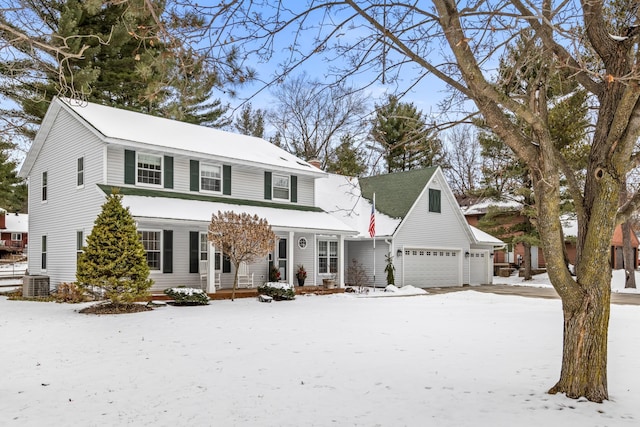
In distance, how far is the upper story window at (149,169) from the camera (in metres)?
18.3

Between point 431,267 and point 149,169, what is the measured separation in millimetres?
14492

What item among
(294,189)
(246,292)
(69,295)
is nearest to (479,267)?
(294,189)

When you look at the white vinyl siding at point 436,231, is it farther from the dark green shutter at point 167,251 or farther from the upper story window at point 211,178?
the dark green shutter at point 167,251

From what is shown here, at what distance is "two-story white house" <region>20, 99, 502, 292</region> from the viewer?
17.8 metres

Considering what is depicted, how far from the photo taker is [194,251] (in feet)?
62.7

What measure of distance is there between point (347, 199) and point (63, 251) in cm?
1349

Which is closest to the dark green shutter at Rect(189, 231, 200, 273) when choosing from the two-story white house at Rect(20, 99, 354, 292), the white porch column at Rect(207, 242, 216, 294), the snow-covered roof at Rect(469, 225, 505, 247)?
the two-story white house at Rect(20, 99, 354, 292)

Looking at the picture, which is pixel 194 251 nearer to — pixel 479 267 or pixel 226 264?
pixel 226 264

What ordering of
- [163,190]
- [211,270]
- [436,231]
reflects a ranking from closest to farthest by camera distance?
[211,270] → [163,190] → [436,231]

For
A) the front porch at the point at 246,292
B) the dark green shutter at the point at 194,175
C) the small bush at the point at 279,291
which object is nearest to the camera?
the front porch at the point at 246,292

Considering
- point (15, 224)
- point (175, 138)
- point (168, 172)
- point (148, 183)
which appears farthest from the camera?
point (15, 224)

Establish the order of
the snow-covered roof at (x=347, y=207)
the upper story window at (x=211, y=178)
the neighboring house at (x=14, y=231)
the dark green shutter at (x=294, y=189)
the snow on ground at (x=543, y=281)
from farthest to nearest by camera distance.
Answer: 1. the neighboring house at (x=14, y=231)
2. the snow on ground at (x=543, y=281)
3. the snow-covered roof at (x=347, y=207)
4. the dark green shutter at (x=294, y=189)
5. the upper story window at (x=211, y=178)

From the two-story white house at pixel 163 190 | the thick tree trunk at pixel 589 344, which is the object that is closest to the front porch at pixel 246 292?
the two-story white house at pixel 163 190

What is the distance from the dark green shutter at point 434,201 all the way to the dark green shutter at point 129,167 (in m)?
14.5
